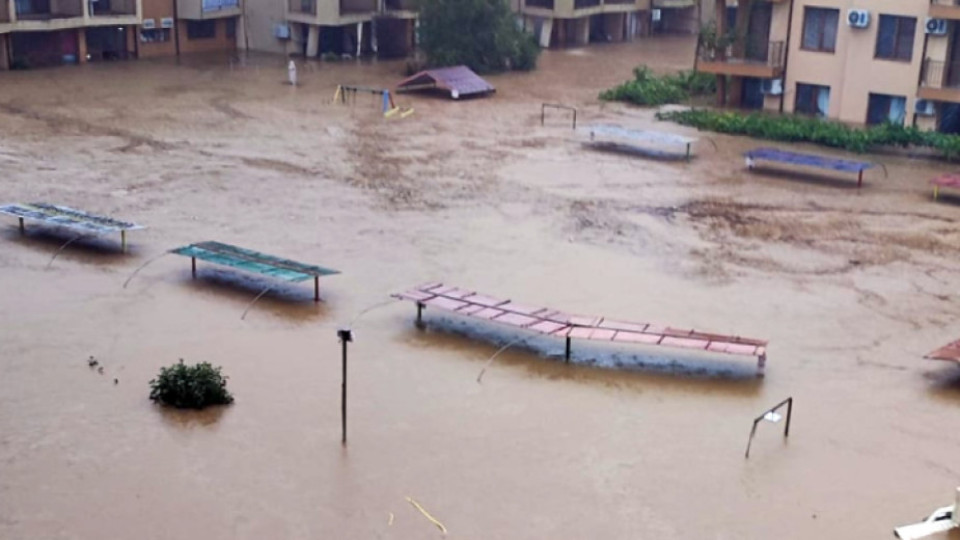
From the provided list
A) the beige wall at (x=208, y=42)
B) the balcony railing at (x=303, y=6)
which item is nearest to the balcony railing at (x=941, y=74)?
the balcony railing at (x=303, y=6)

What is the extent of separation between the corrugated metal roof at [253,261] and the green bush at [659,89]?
24.7 meters

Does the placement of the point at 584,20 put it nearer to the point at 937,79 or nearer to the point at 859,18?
the point at 859,18

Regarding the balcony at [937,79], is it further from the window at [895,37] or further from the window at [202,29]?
the window at [202,29]

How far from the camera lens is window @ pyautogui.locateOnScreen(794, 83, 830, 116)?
44.6 metres

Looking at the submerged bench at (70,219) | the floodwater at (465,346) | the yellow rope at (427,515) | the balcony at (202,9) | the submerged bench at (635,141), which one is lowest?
the yellow rope at (427,515)

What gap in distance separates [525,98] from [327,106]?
8.23 m

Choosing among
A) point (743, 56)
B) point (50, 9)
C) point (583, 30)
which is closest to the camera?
point (743, 56)

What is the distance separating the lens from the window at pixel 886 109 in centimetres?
4256

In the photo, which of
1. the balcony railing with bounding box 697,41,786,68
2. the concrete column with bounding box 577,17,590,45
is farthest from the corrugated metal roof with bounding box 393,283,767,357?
the concrete column with bounding box 577,17,590,45

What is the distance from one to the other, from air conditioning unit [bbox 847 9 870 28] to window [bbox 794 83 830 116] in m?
2.61

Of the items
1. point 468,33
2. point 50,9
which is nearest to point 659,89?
point 468,33

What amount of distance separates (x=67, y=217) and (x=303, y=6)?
96.0ft

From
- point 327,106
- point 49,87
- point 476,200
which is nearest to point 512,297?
point 476,200

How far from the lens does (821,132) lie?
134 feet
